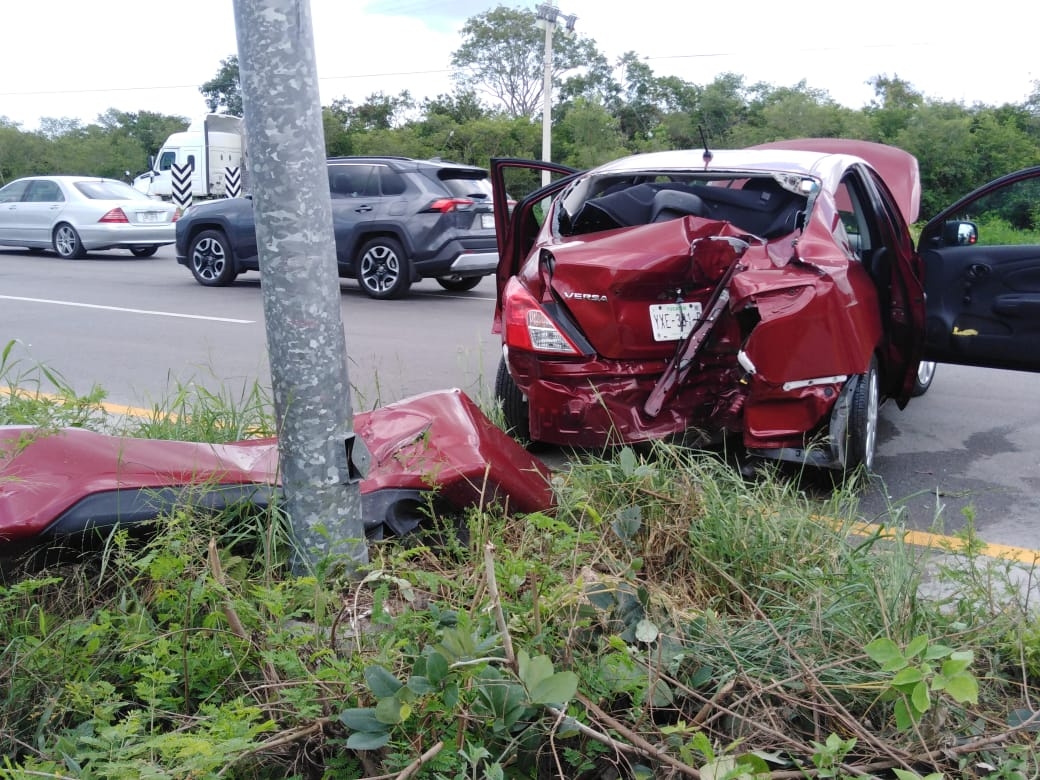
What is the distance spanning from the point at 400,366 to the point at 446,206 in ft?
14.3

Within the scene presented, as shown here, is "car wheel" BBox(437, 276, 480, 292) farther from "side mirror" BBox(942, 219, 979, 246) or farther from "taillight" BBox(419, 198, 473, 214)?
"side mirror" BBox(942, 219, 979, 246)

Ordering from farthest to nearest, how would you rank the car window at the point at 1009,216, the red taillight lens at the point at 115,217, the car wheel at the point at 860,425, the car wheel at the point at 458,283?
the red taillight lens at the point at 115,217
the car wheel at the point at 458,283
the car window at the point at 1009,216
the car wheel at the point at 860,425

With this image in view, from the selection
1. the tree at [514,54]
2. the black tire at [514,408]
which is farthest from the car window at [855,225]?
the tree at [514,54]

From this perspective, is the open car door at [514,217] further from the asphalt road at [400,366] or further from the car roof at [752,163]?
the asphalt road at [400,366]

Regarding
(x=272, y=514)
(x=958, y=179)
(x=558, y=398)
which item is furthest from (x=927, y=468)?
(x=958, y=179)

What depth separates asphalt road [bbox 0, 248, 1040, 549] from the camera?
4.68 meters

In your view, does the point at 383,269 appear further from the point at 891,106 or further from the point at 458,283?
the point at 891,106

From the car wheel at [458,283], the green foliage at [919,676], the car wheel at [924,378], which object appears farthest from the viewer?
the car wheel at [458,283]

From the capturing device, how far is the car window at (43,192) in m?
16.9

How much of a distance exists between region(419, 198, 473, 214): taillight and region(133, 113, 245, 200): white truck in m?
16.0

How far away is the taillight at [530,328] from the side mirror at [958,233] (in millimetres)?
2442

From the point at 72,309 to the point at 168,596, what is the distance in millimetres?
9089

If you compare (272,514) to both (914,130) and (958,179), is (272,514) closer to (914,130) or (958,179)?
(958,179)

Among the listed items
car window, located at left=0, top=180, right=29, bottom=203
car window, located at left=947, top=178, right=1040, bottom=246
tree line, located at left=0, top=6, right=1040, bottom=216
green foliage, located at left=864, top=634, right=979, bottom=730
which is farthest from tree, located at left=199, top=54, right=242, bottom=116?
green foliage, located at left=864, top=634, right=979, bottom=730
